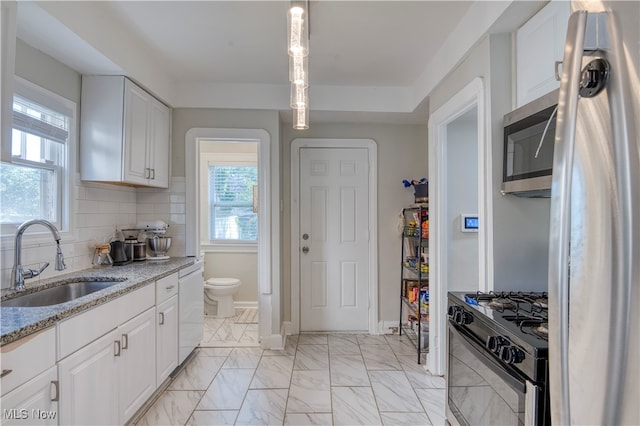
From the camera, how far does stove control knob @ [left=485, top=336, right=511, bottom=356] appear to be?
3.70 ft

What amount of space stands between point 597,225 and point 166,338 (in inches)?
99.5

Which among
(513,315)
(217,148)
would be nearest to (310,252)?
(217,148)

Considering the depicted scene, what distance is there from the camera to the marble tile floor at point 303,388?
2080mm

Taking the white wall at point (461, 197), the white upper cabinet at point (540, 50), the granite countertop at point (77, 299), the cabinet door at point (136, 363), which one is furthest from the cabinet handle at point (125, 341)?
the white upper cabinet at point (540, 50)

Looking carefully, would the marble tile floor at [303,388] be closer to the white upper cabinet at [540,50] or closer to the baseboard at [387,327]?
the baseboard at [387,327]

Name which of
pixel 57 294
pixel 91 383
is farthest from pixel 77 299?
pixel 57 294

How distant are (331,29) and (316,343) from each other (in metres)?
2.77

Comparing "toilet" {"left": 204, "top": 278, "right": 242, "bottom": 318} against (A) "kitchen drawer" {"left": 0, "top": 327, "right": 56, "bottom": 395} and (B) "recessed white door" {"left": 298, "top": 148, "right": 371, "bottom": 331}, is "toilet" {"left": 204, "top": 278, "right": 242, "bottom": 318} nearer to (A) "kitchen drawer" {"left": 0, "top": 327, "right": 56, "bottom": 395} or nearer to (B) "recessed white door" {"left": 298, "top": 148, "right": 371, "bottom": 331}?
(B) "recessed white door" {"left": 298, "top": 148, "right": 371, "bottom": 331}

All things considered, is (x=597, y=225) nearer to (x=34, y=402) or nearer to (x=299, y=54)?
(x=299, y=54)

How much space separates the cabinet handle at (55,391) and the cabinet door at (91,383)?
17 mm

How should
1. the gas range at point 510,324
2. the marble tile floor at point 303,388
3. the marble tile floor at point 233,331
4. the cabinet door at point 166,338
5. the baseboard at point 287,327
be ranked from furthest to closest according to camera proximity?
the baseboard at point 287,327
the marble tile floor at point 233,331
the cabinet door at point 166,338
the marble tile floor at point 303,388
the gas range at point 510,324

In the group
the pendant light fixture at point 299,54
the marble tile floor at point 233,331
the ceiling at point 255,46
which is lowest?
the marble tile floor at point 233,331

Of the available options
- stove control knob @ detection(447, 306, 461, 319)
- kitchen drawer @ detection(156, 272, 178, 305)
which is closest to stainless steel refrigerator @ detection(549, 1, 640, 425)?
stove control knob @ detection(447, 306, 461, 319)

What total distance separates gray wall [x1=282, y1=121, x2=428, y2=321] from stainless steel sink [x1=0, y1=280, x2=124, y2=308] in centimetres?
185
